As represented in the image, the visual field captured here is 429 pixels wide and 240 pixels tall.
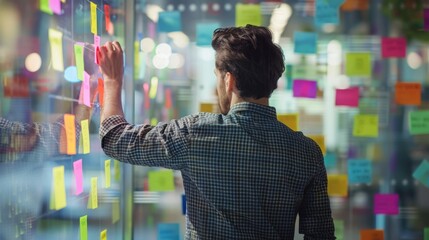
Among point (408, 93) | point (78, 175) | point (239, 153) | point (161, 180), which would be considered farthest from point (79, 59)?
point (408, 93)

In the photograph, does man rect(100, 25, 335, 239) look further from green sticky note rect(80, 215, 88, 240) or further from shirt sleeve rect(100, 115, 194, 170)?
green sticky note rect(80, 215, 88, 240)

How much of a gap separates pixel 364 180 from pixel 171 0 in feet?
3.73

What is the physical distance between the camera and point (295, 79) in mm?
2541

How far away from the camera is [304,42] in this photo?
8.30 feet

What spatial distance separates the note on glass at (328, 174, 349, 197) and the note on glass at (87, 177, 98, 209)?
103 cm

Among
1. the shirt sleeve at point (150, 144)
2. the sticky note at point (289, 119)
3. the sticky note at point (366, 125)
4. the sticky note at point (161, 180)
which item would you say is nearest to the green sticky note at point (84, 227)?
the shirt sleeve at point (150, 144)

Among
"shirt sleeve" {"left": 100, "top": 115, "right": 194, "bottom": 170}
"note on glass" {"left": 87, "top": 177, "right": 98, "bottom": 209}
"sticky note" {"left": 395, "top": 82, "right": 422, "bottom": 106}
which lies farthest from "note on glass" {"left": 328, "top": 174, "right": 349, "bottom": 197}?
"shirt sleeve" {"left": 100, "top": 115, "right": 194, "bottom": 170}

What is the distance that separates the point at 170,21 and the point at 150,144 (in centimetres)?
114

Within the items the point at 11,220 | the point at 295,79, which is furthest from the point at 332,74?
the point at 11,220

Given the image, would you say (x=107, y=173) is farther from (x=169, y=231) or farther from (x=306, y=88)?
(x=306, y=88)

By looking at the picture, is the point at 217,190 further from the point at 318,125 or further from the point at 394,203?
the point at 394,203

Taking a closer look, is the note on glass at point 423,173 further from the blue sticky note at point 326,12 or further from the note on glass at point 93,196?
the note on glass at point 93,196

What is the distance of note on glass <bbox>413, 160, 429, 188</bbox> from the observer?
2.51 metres

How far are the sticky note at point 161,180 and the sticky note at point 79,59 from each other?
0.87 metres
